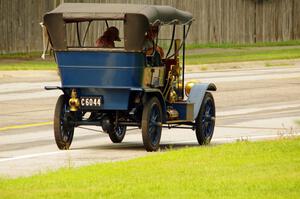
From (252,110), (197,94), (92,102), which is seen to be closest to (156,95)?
(92,102)

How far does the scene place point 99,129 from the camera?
19.9 m

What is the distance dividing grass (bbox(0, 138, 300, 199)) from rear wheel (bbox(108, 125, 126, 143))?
249 cm

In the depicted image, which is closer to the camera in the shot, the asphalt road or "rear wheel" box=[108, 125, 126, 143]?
the asphalt road

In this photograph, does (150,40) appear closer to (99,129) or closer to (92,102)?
(92,102)

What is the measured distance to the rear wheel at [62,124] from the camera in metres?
16.5

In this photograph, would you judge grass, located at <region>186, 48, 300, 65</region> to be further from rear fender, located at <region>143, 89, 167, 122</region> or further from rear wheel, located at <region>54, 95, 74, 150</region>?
rear wheel, located at <region>54, 95, 74, 150</region>

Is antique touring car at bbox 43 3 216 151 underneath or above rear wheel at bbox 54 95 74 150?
above

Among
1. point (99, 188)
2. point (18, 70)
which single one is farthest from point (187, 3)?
point (99, 188)

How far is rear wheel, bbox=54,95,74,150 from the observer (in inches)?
649

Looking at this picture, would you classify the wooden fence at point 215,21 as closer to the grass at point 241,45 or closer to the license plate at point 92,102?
the grass at point 241,45

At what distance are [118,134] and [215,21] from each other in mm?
31084

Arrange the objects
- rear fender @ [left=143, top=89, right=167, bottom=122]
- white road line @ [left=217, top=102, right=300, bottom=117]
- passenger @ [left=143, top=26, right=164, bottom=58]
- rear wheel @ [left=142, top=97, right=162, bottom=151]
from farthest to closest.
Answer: white road line @ [left=217, top=102, right=300, bottom=117] < passenger @ [left=143, top=26, right=164, bottom=58] < rear fender @ [left=143, top=89, right=167, bottom=122] < rear wheel @ [left=142, top=97, right=162, bottom=151]

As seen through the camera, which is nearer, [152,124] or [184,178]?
[184,178]

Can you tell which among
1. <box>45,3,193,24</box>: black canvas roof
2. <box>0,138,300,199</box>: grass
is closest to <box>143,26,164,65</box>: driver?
<box>45,3,193,24</box>: black canvas roof
